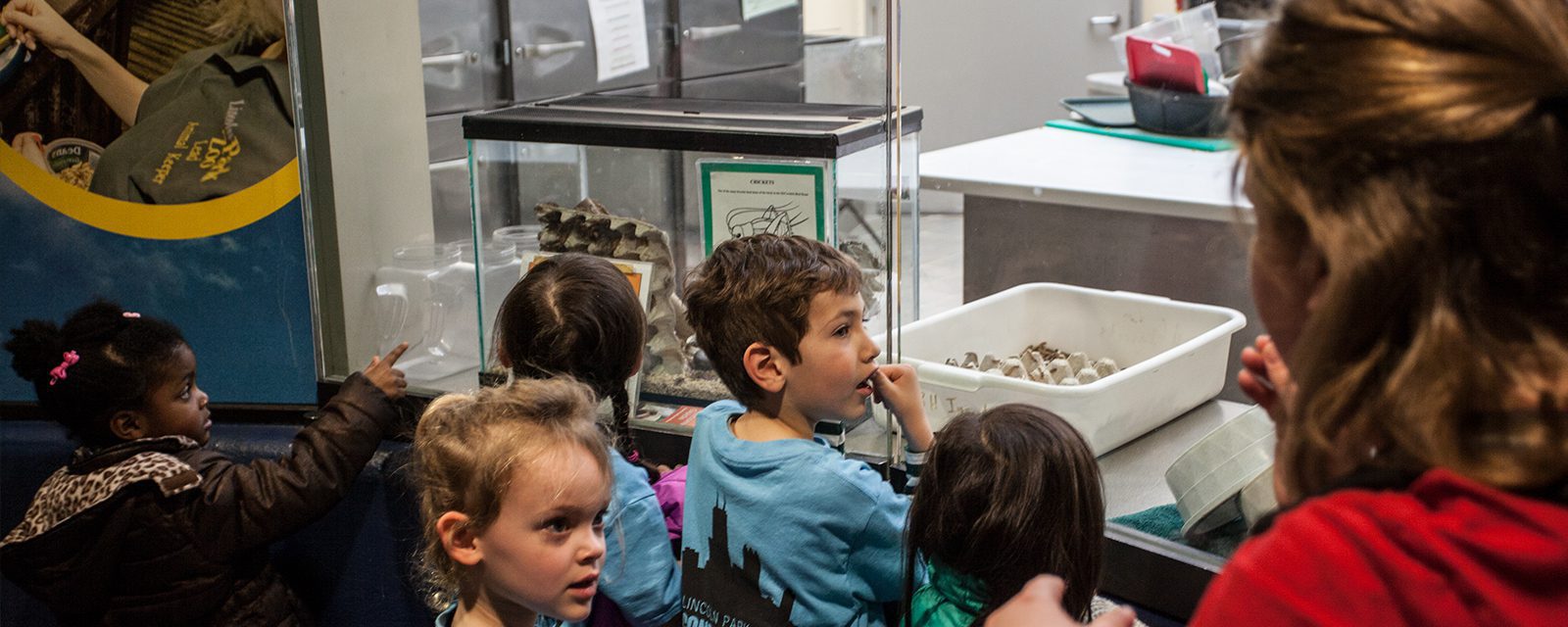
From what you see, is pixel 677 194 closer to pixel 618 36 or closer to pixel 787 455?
pixel 787 455

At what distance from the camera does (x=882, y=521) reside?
4.58ft

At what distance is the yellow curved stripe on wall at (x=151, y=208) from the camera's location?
2146 mm

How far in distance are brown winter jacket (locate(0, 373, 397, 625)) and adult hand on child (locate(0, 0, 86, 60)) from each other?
765mm

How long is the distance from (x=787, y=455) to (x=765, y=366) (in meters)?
0.11

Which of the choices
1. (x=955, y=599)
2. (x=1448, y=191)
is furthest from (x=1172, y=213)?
(x=1448, y=191)

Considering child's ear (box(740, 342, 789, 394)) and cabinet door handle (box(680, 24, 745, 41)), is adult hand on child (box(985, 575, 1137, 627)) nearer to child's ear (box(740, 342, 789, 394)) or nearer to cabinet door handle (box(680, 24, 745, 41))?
child's ear (box(740, 342, 789, 394))

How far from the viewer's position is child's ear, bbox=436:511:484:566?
135 cm

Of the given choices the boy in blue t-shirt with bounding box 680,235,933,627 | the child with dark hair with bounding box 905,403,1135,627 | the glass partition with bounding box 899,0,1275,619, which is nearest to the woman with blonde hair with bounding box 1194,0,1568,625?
the glass partition with bounding box 899,0,1275,619

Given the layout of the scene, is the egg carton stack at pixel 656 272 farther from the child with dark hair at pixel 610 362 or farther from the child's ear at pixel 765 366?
the child's ear at pixel 765 366

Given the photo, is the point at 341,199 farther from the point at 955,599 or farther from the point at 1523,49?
the point at 1523,49

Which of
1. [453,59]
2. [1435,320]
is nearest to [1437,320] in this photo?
[1435,320]

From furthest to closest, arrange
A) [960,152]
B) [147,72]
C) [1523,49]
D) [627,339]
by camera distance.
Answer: [960,152] < [147,72] < [627,339] < [1523,49]

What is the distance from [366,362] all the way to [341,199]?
0.90ft

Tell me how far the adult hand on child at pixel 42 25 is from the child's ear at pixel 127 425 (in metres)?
0.74
